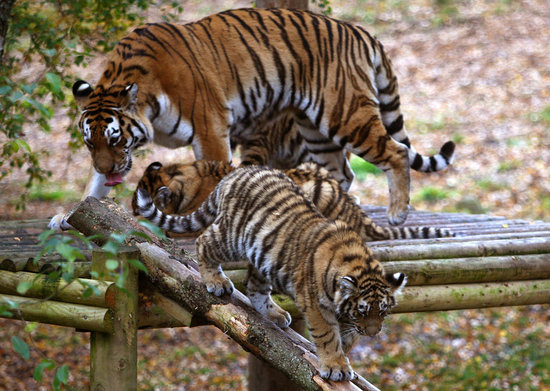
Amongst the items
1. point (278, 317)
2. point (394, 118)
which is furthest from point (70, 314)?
point (394, 118)

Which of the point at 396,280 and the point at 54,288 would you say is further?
the point at 54,288

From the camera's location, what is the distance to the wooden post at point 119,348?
3.27 meters

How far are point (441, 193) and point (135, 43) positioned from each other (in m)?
5.86

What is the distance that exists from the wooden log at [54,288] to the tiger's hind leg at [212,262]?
1.41 ft

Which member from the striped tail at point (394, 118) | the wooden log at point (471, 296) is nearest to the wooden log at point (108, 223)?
the wooden log at point (471, 296)

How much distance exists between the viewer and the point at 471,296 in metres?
3.82

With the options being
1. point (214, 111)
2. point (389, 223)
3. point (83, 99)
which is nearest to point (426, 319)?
point (389, 223)

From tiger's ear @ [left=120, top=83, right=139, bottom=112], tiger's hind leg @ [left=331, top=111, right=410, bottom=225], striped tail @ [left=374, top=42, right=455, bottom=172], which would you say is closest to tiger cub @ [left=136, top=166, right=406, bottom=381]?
tiger's ear @ [left=120, top=83, right=139, bottom=112]

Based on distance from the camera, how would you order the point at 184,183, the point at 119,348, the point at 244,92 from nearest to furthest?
the point at 119,348, the point at 184,183, the point at 244,92

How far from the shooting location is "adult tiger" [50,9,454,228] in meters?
4.30

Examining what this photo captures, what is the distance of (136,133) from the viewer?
14.0 ft

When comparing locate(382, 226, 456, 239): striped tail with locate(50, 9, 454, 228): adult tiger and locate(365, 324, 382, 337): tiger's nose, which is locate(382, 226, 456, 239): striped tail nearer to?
locate(50, 9, 454, 228): adult tiger

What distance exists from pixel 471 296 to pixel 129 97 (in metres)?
2.21

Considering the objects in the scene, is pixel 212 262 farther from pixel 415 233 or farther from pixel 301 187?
pixel 415 233
